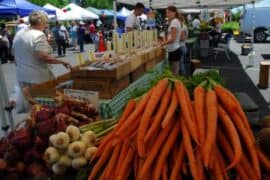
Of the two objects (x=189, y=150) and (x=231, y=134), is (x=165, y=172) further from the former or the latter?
(x=231, y=134)

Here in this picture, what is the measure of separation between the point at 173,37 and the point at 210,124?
5.99m

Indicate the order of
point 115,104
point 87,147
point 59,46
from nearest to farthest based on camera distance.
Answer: point 87,147, point 115,104, point 59,46

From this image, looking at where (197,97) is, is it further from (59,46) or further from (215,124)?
(59,46)

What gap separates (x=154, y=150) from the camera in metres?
1.59

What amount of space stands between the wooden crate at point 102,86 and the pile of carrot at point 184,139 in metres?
1.46

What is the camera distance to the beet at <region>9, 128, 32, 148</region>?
2219 millimetres

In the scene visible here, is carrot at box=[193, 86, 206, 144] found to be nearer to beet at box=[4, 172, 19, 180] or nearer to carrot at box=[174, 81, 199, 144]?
carrot at box=[174, 81, 199, 144]

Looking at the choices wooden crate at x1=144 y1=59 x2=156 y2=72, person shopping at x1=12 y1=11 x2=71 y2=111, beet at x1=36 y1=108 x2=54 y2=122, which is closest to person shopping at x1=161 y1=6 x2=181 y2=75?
wooden crate at x1=144 y1=59 x2=156 y2=72

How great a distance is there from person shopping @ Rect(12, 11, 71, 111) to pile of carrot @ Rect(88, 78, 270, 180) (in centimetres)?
277

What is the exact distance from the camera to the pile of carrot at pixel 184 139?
1557 mm

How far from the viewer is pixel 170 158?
162 cm

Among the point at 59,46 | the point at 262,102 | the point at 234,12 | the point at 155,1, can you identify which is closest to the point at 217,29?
the point at 155,1

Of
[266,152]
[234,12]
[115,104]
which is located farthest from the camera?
[234,12]

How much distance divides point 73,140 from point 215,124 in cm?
79
